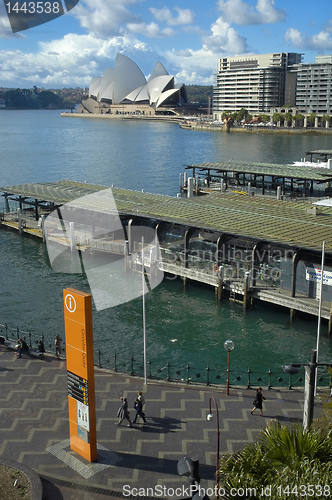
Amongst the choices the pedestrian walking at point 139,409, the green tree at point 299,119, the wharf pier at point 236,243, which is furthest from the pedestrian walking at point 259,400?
the green tree at point 299,119

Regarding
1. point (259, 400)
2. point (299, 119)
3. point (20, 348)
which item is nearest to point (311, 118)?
point (299, 119)

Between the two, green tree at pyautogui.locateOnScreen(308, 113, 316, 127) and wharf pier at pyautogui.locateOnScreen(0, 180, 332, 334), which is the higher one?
green tree at pyautogui.locateOnScreen(308, 113, 316, 127)

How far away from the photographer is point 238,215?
111 ft

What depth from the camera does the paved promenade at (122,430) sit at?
1358 centimetres

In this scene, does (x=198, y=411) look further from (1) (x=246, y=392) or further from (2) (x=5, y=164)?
(2) (x=5, y=164)

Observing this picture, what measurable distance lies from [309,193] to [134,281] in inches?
1061

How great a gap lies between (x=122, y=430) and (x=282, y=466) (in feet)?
25.9

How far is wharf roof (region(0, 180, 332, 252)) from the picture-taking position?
94.8ft

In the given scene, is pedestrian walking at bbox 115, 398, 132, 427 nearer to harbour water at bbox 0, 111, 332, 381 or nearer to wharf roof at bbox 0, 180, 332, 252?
harbour water at bbox 0, 111, 332, 381

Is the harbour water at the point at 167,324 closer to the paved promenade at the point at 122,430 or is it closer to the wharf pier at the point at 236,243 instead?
the wharf pier at the point at 236,243

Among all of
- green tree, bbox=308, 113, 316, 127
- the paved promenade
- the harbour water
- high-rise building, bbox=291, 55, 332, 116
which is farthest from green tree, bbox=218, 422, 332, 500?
high-rise building, bbox=291, 55, 332, 116

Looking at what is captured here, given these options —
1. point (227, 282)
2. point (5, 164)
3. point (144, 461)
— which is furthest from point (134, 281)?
point (5, 164)

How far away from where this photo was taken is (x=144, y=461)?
14.3 m

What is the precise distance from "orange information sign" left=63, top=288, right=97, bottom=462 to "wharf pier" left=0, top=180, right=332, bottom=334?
47.7 feet
